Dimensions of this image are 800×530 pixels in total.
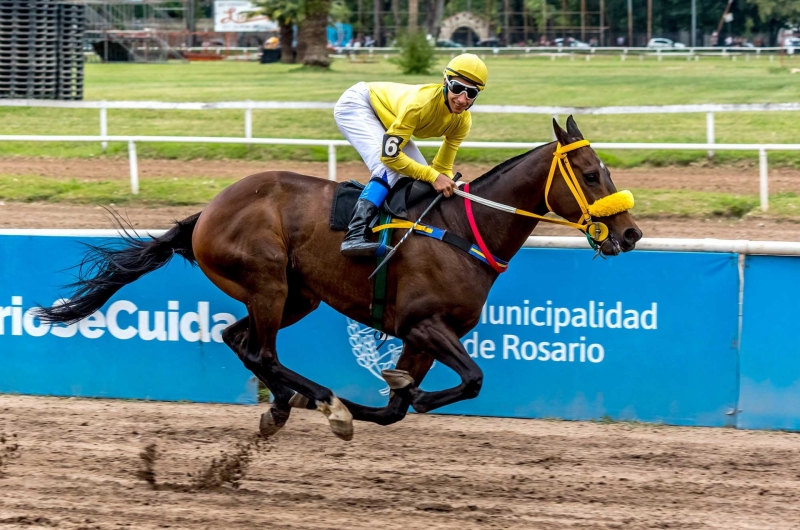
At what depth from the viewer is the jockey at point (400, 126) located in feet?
15.9

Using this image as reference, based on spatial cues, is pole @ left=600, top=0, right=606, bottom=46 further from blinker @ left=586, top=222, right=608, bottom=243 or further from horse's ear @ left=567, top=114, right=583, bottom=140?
blinker @ left=586, top=222, right=608, bottom=243

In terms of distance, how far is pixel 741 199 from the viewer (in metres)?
10.8

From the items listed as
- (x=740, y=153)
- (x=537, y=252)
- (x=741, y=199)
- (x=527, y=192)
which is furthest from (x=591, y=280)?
(x=740, y=153)

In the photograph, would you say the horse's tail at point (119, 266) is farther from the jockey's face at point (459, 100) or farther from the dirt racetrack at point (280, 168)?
the dirt racetrack at point (280, 168)

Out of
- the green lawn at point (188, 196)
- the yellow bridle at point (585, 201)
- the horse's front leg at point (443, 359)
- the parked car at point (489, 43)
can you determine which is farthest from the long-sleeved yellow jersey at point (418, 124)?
the parked car at point (489, 43)

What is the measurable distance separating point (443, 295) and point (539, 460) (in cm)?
97

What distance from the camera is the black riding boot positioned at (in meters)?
4.93

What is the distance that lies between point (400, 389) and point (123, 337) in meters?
2.09

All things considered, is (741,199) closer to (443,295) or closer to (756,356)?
(756,356)

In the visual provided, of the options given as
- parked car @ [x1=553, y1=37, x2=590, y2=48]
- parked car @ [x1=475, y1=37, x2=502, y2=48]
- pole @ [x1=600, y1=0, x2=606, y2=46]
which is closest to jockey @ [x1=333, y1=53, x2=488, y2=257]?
parked car @ [x1=553, y1=37, x2=590, y2=48]

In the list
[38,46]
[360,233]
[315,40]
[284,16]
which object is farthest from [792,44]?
[360,233]

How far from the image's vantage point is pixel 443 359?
15.7 ft

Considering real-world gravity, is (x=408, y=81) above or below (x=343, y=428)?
above

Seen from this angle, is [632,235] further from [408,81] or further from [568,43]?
[568,43]
